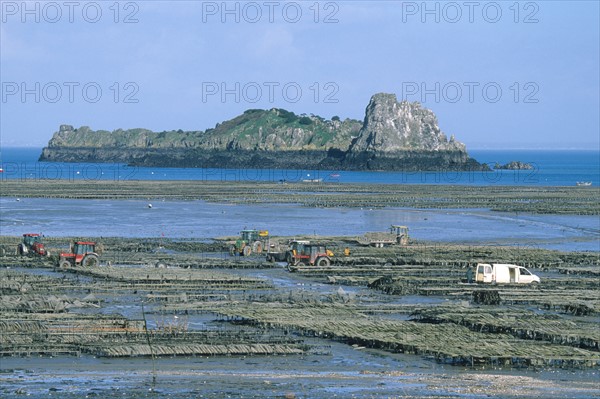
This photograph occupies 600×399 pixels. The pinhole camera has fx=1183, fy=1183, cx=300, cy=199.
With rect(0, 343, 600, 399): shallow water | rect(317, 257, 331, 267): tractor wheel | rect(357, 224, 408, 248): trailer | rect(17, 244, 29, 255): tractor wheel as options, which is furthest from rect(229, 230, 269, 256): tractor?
rect(0, 343, 600, 399): shallow water

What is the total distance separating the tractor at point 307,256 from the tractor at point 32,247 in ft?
41.0

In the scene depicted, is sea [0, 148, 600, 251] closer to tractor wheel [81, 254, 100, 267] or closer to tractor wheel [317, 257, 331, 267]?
tractor wheel [317, 257, 331, 267]

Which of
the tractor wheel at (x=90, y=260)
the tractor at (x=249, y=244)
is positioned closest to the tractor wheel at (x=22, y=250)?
the tractor wheel at (x=90, y=260)

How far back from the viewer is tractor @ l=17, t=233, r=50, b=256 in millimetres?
59956

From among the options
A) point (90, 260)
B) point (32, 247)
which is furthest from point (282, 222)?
point (90, 260)

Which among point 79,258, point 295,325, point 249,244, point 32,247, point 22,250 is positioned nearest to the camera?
point 295,325

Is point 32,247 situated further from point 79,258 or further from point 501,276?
point 501,276

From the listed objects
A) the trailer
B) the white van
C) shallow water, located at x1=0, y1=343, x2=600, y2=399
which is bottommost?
shallow water, located at x1=0, y1=343, x2=600, y2=399

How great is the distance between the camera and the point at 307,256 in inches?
2286

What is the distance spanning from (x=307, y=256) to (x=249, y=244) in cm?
711

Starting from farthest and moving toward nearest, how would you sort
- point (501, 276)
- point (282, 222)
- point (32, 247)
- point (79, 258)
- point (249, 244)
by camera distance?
1. point (282, 222)
2. point (249, 244)
3. point (32, 247)
4. point (79, 258)
5. point (501, 276)

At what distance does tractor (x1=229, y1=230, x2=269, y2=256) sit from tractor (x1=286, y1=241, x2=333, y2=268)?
5.57m

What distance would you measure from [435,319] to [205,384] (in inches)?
486

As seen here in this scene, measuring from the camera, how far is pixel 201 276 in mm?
51875
